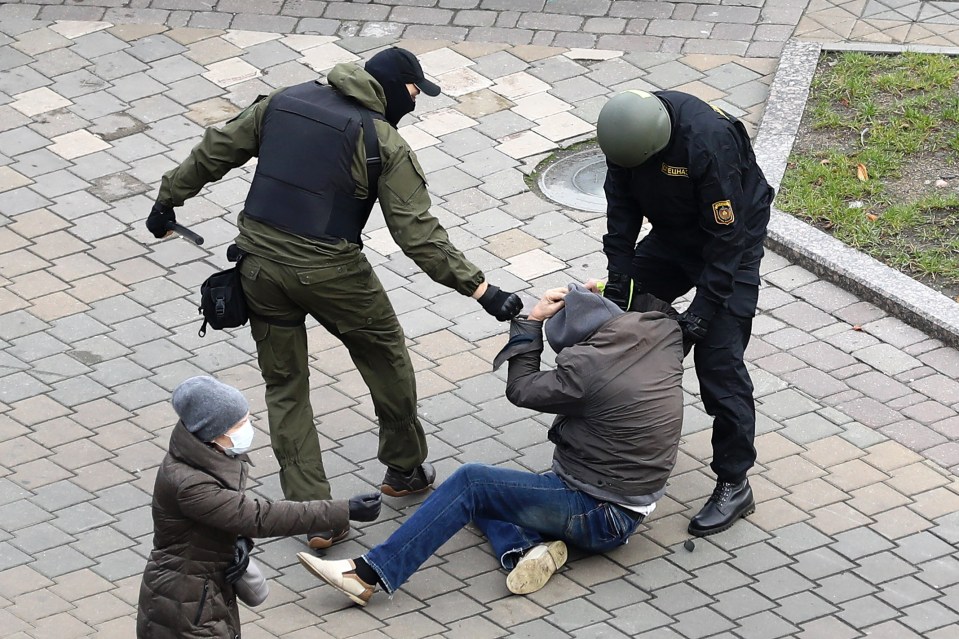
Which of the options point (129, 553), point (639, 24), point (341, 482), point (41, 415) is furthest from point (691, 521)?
point (639, 24)

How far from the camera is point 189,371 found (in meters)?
7.54

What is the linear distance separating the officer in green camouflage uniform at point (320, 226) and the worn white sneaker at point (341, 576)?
25 cm

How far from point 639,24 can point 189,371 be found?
4536 millimetres

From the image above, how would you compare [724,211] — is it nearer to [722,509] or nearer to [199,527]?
[722,509]

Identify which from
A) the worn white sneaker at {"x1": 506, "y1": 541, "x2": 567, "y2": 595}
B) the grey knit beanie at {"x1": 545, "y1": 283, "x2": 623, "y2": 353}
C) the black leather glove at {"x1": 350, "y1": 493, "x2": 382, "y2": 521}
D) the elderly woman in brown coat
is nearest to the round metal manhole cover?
the grey knit beanie at {"x1": 545, "y1": 283, "x2": 623, "y2": 353}

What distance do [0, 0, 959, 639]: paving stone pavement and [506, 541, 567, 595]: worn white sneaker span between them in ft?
0.19

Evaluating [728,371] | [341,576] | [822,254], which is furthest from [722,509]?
[822,254]

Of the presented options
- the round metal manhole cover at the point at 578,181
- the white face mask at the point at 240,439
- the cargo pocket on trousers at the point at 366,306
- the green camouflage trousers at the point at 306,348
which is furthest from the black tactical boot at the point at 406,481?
the round metal manhole cover at the point at 578,181

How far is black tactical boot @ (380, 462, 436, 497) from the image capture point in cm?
671

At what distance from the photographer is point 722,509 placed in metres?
6.43

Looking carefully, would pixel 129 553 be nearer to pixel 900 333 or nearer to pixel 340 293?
pixel 340 293

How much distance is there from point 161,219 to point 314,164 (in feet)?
3.08

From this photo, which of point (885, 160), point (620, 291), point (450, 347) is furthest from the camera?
point (885, 160)

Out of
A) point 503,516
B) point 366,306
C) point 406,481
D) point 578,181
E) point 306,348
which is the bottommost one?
point 406,481
